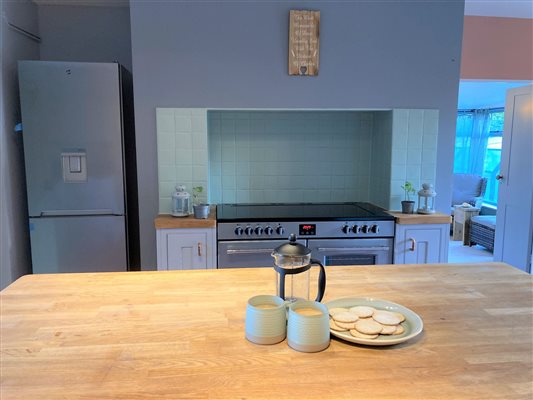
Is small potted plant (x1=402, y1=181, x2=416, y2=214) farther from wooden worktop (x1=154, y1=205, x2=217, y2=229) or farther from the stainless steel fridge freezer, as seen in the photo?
the stainless steel fridge freezer


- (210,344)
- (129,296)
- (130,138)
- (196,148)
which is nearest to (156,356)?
(210,344)

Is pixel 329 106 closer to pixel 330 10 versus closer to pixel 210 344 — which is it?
pixel 330 10

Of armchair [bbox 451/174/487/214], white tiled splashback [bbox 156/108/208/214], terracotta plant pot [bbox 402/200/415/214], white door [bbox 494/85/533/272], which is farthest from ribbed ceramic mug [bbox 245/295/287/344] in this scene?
armchair [bbox 451/174/487/214]

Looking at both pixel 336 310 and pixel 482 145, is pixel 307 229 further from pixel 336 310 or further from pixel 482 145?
pixel 482 145

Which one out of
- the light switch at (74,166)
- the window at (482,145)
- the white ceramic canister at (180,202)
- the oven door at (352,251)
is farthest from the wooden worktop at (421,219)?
the window at (482,145)

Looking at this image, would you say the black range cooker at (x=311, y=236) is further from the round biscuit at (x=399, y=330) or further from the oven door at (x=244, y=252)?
the round biscuit at (x=399, y=330)

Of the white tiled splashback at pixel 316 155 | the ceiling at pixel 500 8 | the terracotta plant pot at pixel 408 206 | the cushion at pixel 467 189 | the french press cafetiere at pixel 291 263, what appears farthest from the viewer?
the cushion at pixel 467 189

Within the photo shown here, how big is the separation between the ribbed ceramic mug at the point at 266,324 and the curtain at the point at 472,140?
7719mm

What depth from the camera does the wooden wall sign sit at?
2.96 meters

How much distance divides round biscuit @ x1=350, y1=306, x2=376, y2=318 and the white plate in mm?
37

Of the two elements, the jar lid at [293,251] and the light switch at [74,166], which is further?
the light switch at [74,166]

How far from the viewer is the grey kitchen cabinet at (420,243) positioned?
2.96 m

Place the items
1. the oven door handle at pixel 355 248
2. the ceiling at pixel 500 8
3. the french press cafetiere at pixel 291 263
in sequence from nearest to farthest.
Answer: the french press cafetiere at pixel 291 263
the oven door handle at pixel 355 248
the ceiling at pixel 500 8

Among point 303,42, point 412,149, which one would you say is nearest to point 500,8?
point 412,149
